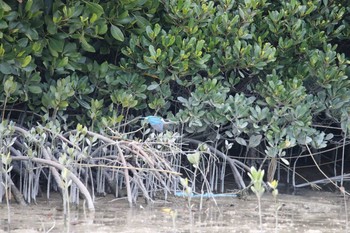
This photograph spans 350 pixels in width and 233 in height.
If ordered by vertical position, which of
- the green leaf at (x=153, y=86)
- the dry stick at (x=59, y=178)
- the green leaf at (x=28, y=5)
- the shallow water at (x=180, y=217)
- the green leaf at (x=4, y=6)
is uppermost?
the green leaf at (x=28, y=5)

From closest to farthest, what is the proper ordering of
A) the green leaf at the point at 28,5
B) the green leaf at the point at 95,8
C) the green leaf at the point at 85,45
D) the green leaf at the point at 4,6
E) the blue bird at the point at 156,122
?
the green leaf at the point at 4,6 < the green leaf at the point at 28,5 < the green leaf at the point at 95,8 < the green leaf at the point at 85,45 < the blue bird at the point at 156,122

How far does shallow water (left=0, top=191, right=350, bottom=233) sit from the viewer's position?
4.94 metres

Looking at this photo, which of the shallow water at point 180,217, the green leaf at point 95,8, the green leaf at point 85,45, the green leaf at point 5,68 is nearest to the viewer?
the shallow water at point 180,217

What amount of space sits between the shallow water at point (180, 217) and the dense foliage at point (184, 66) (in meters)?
0.58

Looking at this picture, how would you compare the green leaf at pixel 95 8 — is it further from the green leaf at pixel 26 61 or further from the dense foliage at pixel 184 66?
the green leaf at pixel 26 61

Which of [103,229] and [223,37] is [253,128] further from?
[103,229]

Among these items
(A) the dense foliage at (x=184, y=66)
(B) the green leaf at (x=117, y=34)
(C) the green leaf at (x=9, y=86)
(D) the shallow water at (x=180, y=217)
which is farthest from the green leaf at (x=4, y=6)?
(D) the shallow water at (x=180, y=217)

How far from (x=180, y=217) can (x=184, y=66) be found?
1.37m

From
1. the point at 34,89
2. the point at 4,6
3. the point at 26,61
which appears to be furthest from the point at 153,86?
the point at 4,6

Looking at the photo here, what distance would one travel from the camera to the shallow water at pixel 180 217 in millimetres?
4941

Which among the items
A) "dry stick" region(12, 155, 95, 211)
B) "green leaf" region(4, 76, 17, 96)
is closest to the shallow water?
"dry stick" region(12, 155, 95, 211)

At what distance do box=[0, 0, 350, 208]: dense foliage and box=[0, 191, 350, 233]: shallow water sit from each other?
0.58 metres

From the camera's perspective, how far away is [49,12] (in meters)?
5.68

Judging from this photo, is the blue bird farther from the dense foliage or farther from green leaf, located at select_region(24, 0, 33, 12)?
green leaf, located at select_region(24, 0, 33, 12)
